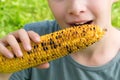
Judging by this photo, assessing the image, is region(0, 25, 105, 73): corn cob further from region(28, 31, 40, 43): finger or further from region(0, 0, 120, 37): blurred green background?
region(0, 0, 120, 37): blurred green background

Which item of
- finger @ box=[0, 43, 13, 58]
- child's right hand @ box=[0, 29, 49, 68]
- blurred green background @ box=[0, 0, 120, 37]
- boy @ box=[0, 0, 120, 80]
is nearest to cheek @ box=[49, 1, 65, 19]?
boy @ box=[0, 0, 120, 80]

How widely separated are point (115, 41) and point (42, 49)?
62 cm

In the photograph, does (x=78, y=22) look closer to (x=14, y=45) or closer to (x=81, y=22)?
(x=81, y=22)

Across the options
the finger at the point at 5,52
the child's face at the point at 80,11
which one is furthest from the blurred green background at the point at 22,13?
the finger at the point at 5,52

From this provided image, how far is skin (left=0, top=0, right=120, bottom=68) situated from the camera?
171 cm

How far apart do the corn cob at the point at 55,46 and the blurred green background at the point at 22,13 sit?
1.92m

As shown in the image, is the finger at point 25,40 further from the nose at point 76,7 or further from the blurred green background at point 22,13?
the blurred green background at point 22,13

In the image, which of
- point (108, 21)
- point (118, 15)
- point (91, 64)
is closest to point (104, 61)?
point (91, 64)

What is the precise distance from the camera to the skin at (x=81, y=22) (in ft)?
5.60

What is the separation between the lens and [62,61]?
2152 millimetres

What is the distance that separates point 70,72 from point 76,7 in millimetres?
453

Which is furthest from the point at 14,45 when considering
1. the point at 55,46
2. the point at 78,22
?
the point at 78,22

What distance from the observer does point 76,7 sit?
5.93ft

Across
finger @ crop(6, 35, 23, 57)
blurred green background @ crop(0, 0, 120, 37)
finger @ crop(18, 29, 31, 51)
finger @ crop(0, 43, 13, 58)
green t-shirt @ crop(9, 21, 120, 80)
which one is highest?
finger @ crop(18, 29, 31, 51)
